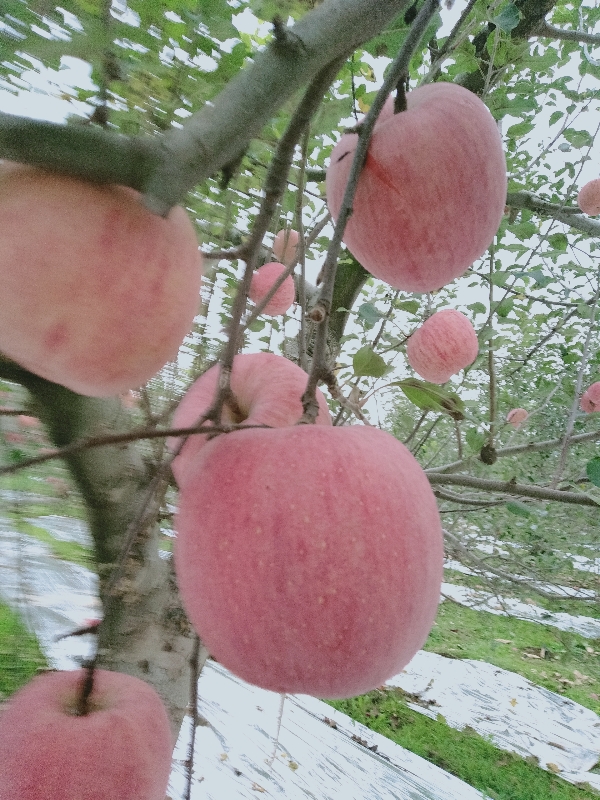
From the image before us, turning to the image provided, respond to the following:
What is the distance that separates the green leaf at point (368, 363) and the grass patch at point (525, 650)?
2289 millimetres

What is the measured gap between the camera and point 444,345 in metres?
1.03

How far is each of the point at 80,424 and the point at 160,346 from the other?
281 millimetres

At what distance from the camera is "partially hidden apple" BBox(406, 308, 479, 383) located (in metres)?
1.03

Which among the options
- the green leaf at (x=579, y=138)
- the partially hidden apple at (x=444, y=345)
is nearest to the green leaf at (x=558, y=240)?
the green leaf at (x=579, y=138)

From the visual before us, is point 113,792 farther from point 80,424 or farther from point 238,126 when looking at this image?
point 238,126

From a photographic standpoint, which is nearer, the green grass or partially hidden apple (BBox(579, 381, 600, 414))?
the green grass

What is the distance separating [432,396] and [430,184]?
0.65 ft

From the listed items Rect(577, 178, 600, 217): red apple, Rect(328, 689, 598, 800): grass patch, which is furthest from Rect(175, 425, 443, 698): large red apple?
Rect(328, 689, 598, 800): grass patch

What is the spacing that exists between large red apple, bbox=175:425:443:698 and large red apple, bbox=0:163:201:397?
0.09 metres

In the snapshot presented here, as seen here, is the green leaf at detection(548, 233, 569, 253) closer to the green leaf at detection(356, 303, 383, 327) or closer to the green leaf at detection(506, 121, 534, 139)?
A: the green leaf at detection(506, 121, 534, 139)

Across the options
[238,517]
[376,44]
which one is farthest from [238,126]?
[376,44]

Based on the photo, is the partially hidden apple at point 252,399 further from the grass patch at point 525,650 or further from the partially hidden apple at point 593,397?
the grass patch at point 525,650

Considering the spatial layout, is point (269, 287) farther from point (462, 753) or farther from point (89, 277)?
point (462, 753)

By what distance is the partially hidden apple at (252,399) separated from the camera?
46cm
